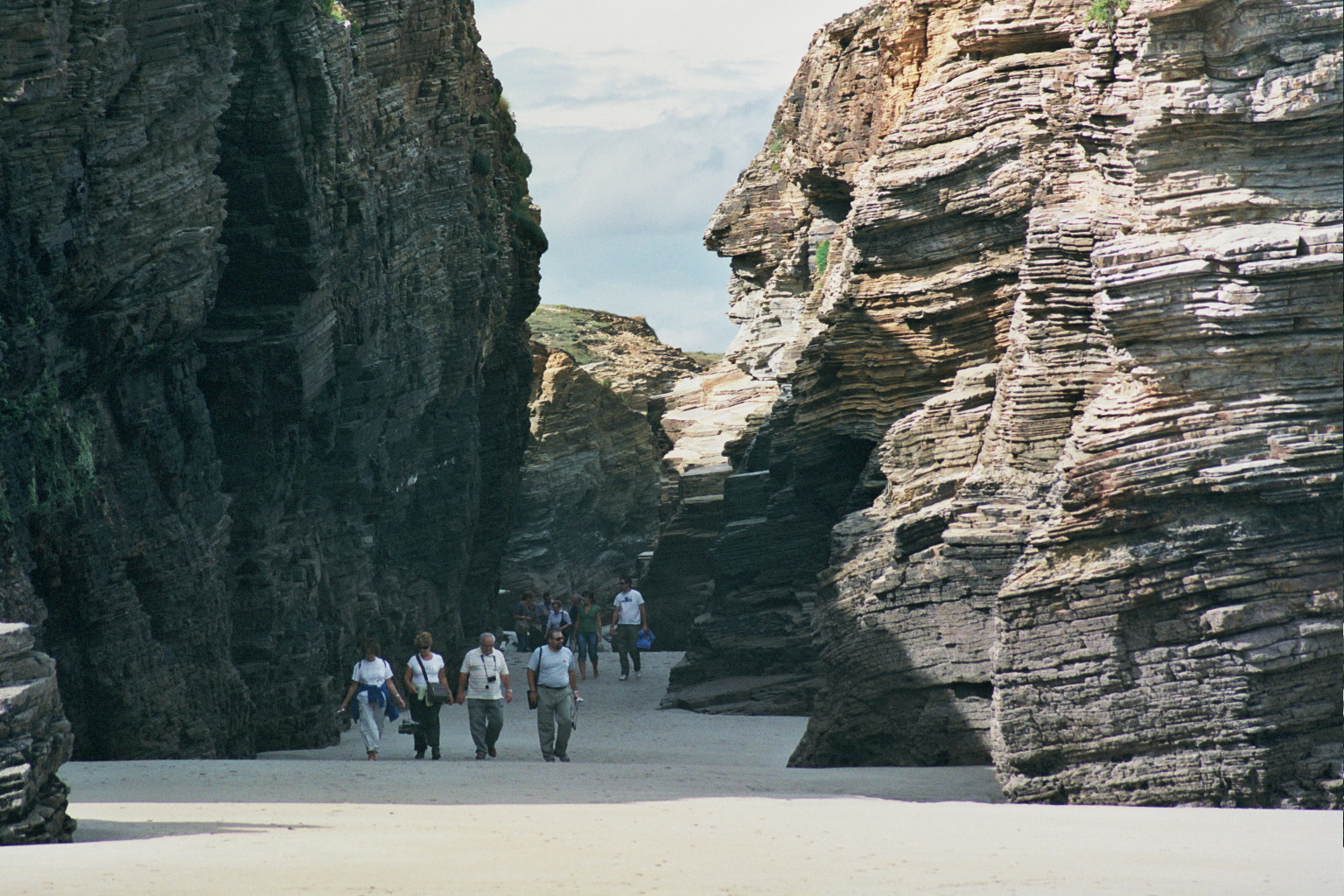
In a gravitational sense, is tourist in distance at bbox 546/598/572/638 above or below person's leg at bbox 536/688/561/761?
above

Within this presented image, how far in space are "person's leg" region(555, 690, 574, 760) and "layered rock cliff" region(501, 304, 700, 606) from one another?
3058 centimetres

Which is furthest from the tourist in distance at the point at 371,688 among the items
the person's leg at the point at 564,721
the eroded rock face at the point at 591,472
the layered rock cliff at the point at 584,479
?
the layered rock cliff at the point at 584,479

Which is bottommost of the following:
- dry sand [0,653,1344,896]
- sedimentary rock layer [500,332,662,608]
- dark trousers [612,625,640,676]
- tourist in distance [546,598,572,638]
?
dry sand [0,653,1344,896]

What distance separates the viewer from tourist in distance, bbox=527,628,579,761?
1858cm

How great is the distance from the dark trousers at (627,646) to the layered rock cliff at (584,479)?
55.6 feet

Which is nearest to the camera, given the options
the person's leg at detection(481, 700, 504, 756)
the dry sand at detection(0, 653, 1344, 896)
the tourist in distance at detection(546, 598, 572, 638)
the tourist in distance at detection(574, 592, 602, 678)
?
the dry sand at detection(0, 653, 1344, 896)

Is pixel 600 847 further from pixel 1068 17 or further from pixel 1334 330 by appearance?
pixel 1068 17

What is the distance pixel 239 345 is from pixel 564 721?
769 centimetres

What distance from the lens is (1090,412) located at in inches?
599

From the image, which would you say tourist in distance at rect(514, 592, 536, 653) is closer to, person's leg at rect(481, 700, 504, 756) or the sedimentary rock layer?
the sedimentary rock layer

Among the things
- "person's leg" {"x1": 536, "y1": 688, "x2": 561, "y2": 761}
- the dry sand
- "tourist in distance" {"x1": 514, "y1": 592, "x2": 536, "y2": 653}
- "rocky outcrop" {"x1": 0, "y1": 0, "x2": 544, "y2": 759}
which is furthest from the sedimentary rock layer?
the dry sand

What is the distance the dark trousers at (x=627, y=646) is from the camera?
32688 mm

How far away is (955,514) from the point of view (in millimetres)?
19000

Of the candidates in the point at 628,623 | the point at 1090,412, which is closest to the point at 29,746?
the point at 1090,412
